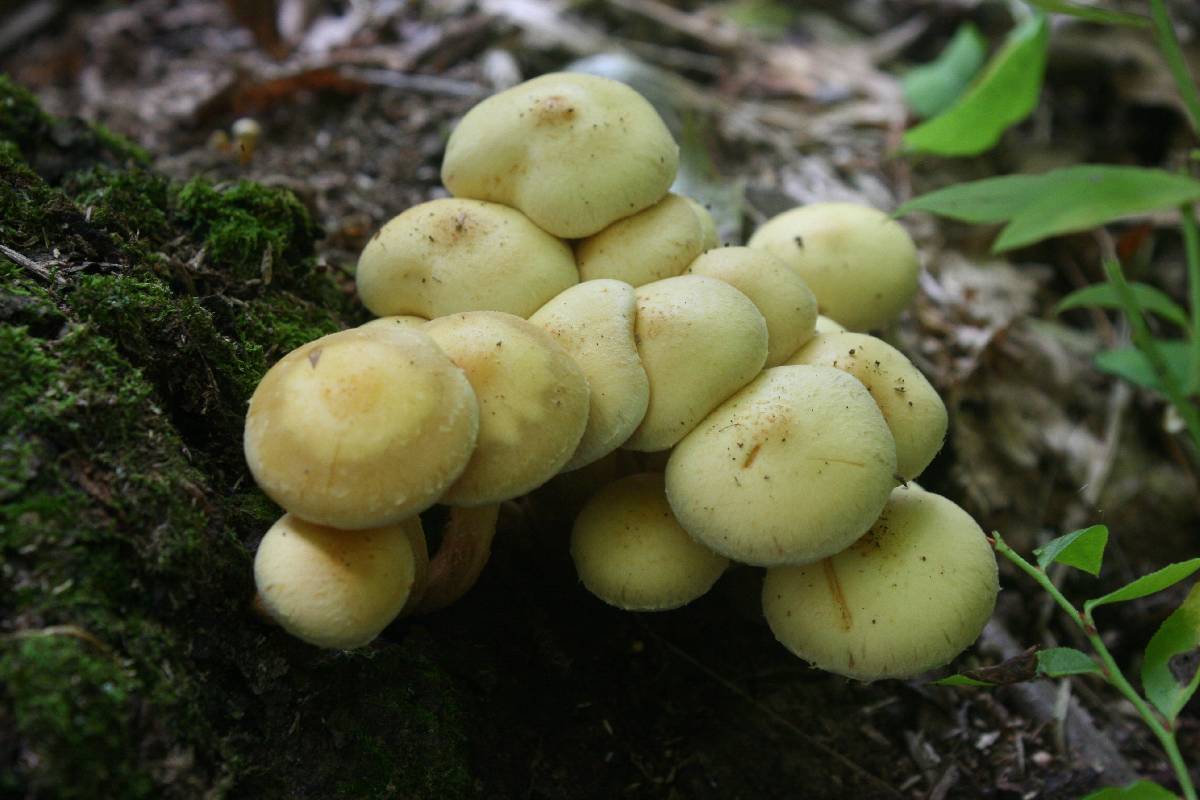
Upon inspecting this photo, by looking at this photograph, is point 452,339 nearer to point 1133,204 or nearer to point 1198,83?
point 1133,204

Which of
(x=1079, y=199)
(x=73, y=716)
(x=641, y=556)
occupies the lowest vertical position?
(x=641, y=556)

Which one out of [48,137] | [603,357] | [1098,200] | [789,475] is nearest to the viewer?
[1098,200]

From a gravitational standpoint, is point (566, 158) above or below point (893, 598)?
above

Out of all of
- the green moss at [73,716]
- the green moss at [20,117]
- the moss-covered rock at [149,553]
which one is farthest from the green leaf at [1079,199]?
the green moss at [20,117]

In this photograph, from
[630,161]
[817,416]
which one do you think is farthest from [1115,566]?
[630,161]

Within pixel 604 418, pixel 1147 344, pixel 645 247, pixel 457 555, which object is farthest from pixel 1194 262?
pixel 457 555

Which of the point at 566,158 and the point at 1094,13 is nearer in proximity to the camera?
the point at 1094,13

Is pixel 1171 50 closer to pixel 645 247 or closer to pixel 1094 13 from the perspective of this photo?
pixel 1094 13
